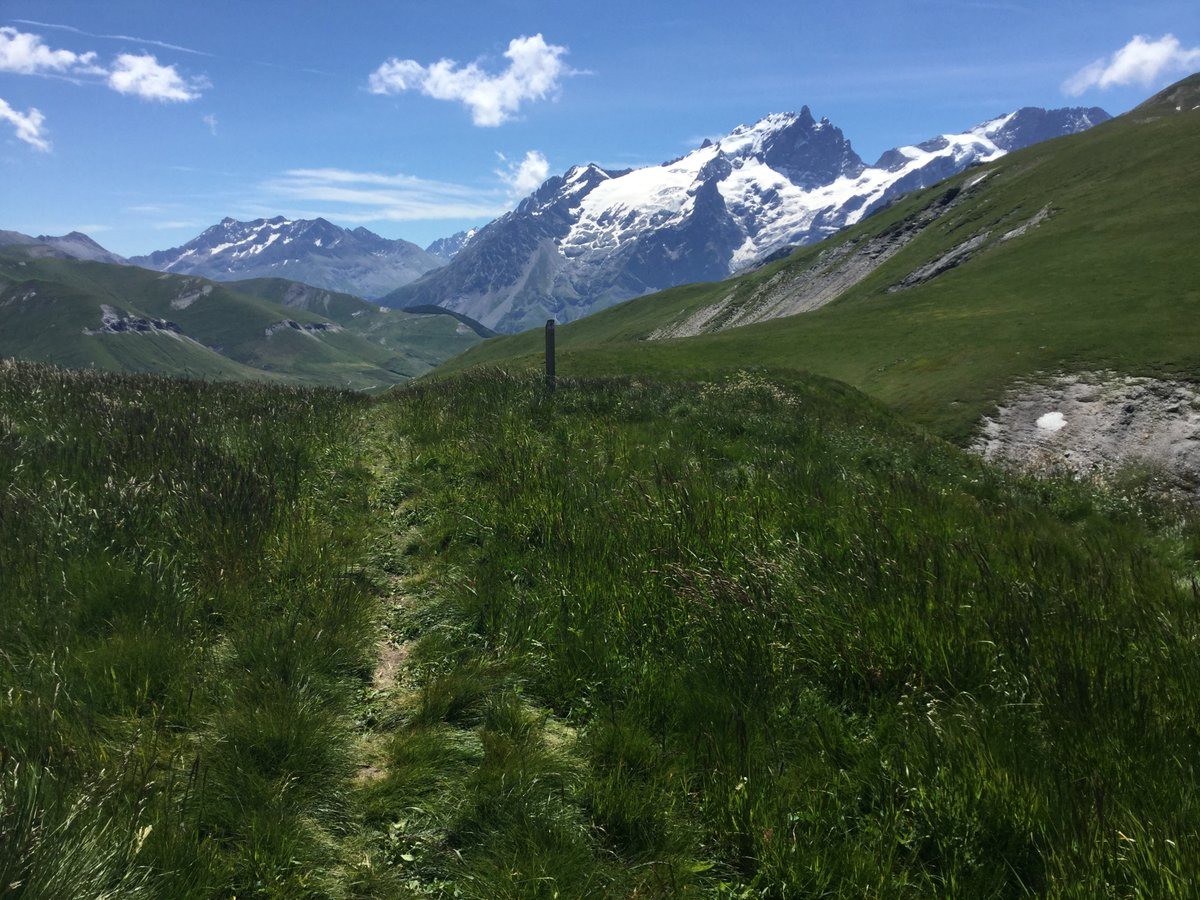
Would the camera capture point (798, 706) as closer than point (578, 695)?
Yes

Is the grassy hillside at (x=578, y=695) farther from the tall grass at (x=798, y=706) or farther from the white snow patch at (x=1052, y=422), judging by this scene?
the white snow patch at (x=1052, y=422)

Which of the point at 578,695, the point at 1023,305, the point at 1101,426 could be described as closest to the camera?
the point at 578,695

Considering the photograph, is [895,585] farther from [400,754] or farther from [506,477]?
[506,477]

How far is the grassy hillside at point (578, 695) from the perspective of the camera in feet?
10.4

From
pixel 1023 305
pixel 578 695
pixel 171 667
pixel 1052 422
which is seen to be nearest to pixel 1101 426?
pixel 1052 422

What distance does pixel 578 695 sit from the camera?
486 cm

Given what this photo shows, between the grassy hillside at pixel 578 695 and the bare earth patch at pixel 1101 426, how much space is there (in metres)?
28.6

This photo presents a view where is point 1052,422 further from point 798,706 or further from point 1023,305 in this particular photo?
point 798,706

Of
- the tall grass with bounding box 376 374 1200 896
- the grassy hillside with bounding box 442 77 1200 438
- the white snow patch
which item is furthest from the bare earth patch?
the tall grass with bounding box 376 374 1200 896

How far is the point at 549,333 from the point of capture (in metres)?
18.3

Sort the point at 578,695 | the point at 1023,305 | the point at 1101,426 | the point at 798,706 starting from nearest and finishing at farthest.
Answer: the point at 798,706 < the point at 578,695 < the point at 1101,426 < the point at 1023,305

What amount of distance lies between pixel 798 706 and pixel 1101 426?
128 feet

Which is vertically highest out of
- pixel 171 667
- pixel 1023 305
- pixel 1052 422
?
pixel 1023 305

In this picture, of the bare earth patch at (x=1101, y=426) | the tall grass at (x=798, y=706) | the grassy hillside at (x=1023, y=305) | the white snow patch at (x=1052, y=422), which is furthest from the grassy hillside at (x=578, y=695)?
the white snow patch at (x=1052, y=422)
